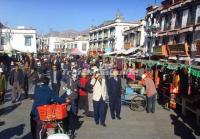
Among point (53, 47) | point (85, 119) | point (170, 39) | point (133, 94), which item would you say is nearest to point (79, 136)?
point (85, 119)

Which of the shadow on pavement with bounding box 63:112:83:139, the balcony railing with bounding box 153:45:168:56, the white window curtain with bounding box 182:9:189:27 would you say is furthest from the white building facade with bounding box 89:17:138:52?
the shadow on pavement with bounding box 63:112:83:139

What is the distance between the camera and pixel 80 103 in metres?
14.2

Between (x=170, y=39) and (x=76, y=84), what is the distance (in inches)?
988

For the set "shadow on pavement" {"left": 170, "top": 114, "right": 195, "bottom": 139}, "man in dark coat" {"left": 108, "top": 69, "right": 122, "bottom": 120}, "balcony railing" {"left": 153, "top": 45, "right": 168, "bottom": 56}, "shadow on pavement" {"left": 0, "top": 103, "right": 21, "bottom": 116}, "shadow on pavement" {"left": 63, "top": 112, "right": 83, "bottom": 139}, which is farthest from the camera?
"balcony railing" {"left": 153, "top": 45, "right": 168, "bottom": 56}

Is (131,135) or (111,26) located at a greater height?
(111,26)

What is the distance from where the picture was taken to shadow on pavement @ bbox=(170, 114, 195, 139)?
11594 mm

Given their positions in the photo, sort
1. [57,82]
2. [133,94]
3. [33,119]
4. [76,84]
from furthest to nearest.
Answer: [57,82] < [133,94] < [76,84] < [33,119]

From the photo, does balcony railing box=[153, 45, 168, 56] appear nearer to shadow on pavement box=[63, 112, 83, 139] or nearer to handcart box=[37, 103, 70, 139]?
shadow on pavement box=[63, 112, 83, 139]

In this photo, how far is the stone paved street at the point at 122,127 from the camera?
11.1 metres

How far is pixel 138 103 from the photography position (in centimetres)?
1656

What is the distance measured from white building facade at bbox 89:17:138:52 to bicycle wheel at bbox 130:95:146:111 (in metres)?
52.1

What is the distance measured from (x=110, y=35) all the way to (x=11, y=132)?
228ft

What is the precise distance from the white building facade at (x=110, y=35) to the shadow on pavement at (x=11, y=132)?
57.6 metres

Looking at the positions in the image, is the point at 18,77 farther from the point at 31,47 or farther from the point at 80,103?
the point at 31,47
